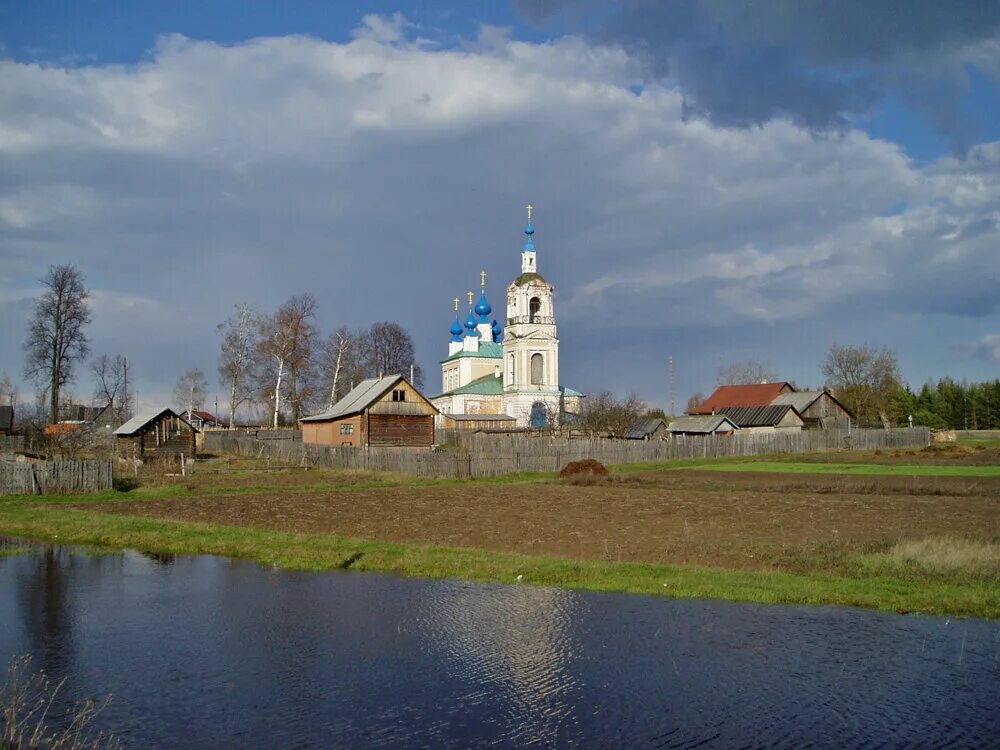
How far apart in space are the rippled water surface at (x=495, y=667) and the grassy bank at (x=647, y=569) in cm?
77

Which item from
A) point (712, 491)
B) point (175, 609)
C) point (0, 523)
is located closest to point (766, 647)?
point (175, 609)

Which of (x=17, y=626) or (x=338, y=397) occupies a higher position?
(x=338, y=397)

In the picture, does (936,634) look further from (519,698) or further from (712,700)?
(519,698)

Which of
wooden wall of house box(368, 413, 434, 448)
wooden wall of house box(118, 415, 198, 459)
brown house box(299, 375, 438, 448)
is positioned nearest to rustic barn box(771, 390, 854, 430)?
wooden wall of house box(368, 413, 434, 448)

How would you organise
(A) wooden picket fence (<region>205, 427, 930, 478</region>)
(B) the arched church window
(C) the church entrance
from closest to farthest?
(A) wooden picket fence (<region>205, 427, 930, 478</region>) < (C) the church entrance < (B) the arched church window

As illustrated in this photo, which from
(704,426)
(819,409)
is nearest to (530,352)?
(704,426)

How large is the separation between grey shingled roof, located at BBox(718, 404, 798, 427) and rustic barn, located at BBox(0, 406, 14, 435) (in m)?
65.3

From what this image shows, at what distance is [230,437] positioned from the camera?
69.6 meters


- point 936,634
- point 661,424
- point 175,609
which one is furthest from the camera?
point 661,424

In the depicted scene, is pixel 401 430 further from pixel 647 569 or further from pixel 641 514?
pixel 647 569

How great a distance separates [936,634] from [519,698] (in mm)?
6760

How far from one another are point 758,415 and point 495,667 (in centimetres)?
7576

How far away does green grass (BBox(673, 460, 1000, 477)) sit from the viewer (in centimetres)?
4762

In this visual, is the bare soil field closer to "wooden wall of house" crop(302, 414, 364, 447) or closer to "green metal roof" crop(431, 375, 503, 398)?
"wooden wall of house" crop(302, 414, 364, 447)
